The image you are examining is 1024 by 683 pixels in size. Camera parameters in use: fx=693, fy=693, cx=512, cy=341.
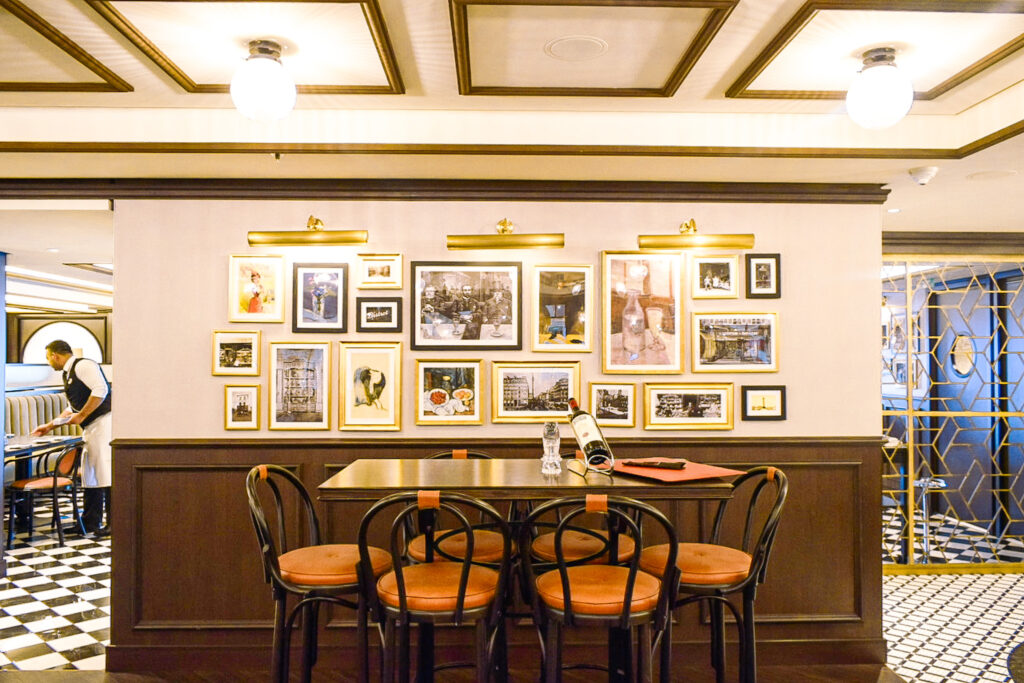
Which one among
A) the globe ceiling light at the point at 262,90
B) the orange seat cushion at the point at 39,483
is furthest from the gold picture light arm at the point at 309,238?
the orange seat cushion at the point at 39,483

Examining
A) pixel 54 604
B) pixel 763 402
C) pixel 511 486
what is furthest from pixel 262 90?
pixel 54 604

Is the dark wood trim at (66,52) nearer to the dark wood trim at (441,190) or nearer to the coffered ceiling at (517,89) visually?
the coffered ceiling at (517,89)

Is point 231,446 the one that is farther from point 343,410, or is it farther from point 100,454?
point 100,454

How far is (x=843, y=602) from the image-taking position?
369 cm

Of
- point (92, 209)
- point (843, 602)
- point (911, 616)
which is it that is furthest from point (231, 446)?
point (911, 616)

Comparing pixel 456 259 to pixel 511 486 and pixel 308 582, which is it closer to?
pixel 511 486

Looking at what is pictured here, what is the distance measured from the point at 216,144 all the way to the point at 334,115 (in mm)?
547

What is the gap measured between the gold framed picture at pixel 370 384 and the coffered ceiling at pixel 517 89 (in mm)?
921

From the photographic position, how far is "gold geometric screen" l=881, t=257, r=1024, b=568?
539 centimetres

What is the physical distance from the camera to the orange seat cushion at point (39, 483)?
584 centimetres

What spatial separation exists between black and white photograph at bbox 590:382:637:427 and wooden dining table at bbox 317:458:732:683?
0.88 m

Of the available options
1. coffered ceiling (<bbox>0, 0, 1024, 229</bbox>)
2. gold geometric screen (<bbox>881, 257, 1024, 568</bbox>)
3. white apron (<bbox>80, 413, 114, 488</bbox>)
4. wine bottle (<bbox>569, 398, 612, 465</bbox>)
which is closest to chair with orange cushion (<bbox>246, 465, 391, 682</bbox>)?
wine bottle (<bbox>569, 398, 612, 465</bbox>)

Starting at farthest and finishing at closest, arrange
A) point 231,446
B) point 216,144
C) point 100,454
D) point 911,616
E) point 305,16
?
point 100,454 → point 911,616 → point 231,446 → point 216,144 → point 305,16

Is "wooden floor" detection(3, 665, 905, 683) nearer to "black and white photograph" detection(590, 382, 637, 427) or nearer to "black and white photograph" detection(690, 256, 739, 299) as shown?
"black and white photograph" detection(590, 382, 637, 427)
